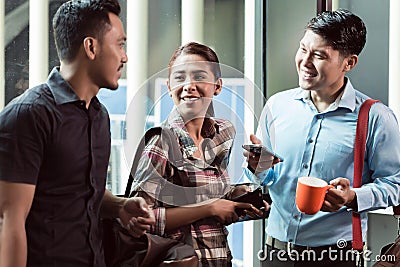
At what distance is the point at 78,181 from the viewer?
1104mm

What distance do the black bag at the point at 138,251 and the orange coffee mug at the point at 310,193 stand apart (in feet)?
0.91

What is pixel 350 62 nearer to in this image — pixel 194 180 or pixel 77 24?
pixel 194 180

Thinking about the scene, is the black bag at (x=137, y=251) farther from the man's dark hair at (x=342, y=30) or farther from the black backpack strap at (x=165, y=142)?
the man's dark hair at (x=342, y=30)

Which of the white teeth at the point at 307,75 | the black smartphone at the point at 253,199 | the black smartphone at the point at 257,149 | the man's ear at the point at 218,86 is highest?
the white teeth at the point at 307,75

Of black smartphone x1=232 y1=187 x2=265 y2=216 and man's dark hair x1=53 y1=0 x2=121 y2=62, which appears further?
black smartphone x1=232 y1=187 x2=265 y2=216

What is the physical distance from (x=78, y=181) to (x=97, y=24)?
28 cm

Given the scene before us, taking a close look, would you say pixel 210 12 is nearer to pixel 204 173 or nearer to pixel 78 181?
pixel 204 173

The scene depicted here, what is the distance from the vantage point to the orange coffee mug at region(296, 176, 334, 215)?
52.7 inches

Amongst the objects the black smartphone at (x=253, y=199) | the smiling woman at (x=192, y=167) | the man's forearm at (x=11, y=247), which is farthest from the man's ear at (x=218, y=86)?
the man's forearm at (x=11, y=247)


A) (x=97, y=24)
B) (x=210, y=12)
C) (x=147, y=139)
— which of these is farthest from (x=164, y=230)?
(x=210, y=12)

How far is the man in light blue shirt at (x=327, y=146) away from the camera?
1393mm

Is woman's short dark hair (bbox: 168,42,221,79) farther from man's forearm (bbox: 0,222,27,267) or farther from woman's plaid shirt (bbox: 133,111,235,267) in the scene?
man's forearm (bbox: 0,222,27,267)

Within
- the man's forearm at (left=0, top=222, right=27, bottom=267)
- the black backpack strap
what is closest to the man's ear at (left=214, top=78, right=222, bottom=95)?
the black backpack strap

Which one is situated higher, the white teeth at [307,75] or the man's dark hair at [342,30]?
the man's dark hair at [342,30]
